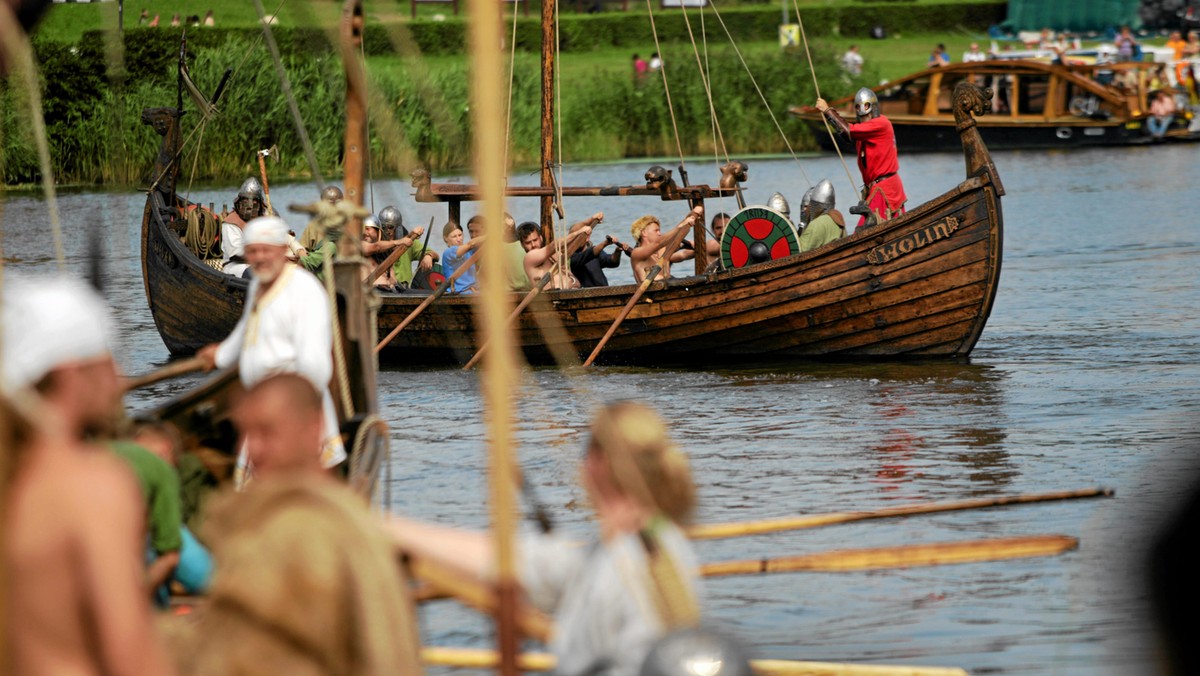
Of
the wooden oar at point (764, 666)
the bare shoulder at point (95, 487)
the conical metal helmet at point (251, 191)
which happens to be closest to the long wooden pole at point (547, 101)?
the conical metal helmet at point (251, 191)

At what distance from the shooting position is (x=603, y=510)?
11.3ft

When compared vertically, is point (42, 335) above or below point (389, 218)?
above

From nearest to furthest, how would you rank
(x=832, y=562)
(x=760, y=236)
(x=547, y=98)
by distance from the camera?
(x=832, y=562) → (x=760, y=236) → (x=547, y=98)

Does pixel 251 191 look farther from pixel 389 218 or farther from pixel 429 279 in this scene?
pixel 429 279

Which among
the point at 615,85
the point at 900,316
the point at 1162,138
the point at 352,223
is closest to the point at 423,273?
the point at 900,316

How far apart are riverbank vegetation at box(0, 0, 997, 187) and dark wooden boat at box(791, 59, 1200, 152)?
6.58ft

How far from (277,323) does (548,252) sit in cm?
798

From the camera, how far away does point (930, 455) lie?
1043 cm

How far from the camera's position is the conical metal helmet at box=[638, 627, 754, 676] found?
10.5ft

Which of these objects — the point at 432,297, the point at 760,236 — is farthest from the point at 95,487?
the point at 432,297

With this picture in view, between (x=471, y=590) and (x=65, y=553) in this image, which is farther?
(x=471, y=590)

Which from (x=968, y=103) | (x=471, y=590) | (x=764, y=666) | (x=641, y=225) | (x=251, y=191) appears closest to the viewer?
(x=471, y=590)

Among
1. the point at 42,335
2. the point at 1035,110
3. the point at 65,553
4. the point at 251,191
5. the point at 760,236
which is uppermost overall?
the point at 42,335

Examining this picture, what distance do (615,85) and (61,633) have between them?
36.6m
